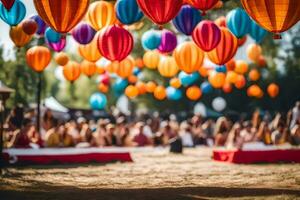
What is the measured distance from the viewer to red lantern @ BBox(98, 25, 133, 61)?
1153 cm

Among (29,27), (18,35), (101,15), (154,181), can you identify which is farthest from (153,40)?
(154,181)

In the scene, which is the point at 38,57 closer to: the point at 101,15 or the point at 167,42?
the point at 101,15

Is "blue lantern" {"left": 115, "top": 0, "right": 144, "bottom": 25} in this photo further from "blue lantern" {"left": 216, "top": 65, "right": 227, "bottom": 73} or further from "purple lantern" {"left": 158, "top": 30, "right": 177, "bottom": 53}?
"blue lantern" {"left": 216, "top": 65, "right": 227, "bottom": 73}

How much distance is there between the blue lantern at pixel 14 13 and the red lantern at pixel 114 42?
196 cm

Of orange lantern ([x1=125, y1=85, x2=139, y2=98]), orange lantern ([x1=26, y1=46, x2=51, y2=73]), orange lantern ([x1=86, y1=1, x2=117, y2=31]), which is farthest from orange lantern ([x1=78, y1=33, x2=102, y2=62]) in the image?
orange lantern ([x1=125, y1=85, x2=139, y2=98])

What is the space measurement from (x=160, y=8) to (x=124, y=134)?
1031 centimetres

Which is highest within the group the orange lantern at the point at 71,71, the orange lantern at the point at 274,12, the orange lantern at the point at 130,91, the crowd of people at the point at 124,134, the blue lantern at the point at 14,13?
the blue lantern at the point at 14,13

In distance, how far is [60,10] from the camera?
29.8ft

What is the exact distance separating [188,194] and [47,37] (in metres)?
6.93

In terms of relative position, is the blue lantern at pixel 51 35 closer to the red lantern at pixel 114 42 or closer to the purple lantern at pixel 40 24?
the purple lantern at pixel 40 24

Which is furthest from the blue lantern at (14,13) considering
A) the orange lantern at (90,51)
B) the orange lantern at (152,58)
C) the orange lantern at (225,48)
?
the orange lantern at (152,58)

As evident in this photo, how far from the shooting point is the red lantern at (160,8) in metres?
9.40

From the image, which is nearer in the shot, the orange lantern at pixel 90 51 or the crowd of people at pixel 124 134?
the orange lantern at pixel 90 51

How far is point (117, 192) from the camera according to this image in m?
9.08
